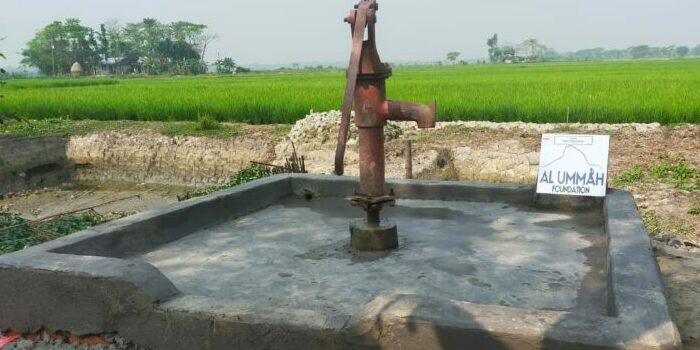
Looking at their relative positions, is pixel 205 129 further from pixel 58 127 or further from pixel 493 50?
pixel 493 50

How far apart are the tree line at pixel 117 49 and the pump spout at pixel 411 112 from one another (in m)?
63.0

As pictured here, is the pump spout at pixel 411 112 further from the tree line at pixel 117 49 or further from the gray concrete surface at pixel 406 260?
the tree line at pixel 117 49

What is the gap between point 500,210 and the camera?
3.92 m

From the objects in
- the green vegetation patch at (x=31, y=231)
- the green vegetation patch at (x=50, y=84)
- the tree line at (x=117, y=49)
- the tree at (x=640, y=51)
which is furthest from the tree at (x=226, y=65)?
the tree at (x=640, y=51)

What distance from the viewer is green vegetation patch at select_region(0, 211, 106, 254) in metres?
5.32

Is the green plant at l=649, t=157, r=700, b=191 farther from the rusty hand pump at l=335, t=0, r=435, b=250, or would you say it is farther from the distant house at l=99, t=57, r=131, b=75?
the distant house at l=99, t=57, r=131, b=75

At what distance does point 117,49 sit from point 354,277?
74536mm

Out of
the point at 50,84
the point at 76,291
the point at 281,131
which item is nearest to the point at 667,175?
the point at 281,131

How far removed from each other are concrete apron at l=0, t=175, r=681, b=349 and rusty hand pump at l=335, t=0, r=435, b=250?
0.14 meters

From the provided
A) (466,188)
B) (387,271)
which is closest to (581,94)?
(466,188)

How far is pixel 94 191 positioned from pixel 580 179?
1124 centimetres

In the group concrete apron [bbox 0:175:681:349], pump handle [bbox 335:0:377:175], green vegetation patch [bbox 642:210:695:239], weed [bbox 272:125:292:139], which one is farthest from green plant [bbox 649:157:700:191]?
weed [bbox 272:125:292:139]

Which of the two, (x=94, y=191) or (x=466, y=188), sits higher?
(x=466, y=188)

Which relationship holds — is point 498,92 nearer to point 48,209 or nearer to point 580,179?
point 48,209
